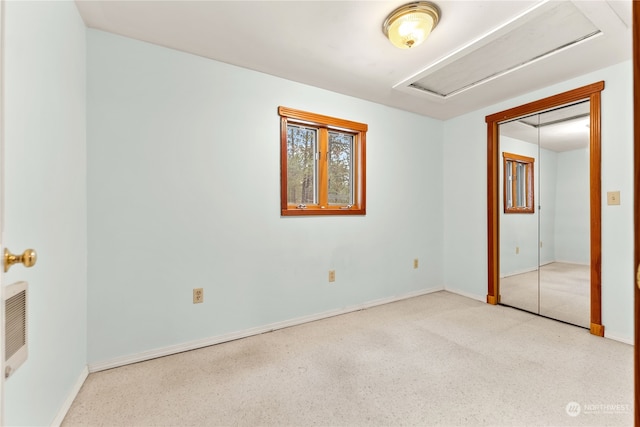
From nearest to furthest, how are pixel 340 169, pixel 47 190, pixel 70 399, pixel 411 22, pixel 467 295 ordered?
pixel 47 190 < pixel 70 399 < pixel 411 22 < pixel 340 169 < pixel 467 295

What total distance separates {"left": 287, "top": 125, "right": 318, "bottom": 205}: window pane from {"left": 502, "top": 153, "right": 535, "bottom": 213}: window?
7.14 ft

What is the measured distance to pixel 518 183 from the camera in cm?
308

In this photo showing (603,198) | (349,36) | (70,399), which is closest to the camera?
(70,399)

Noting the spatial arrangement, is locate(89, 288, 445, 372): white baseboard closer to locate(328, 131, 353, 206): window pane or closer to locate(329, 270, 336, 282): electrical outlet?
locate(329, 270, 336, 282): electrical outlet

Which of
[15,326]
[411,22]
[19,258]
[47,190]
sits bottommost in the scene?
[15,326]

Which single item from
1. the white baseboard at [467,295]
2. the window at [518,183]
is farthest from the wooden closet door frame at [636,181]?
the white baseboard at [467,295]

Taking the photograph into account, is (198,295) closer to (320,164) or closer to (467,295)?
(320,164)

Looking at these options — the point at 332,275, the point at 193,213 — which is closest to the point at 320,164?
the point at 332,275

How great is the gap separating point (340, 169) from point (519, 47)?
5.75 feet

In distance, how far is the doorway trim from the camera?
239 cm

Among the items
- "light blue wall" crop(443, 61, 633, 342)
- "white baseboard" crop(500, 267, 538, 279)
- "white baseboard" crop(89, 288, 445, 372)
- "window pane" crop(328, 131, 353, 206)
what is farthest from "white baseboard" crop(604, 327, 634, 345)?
"window pane" crop(328, 131, 353, 206)

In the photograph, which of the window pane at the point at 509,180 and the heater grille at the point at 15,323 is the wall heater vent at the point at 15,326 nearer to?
the heater grille at the point at 15,323

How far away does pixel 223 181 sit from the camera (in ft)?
7.48

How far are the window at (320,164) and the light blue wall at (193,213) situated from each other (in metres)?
0.09
